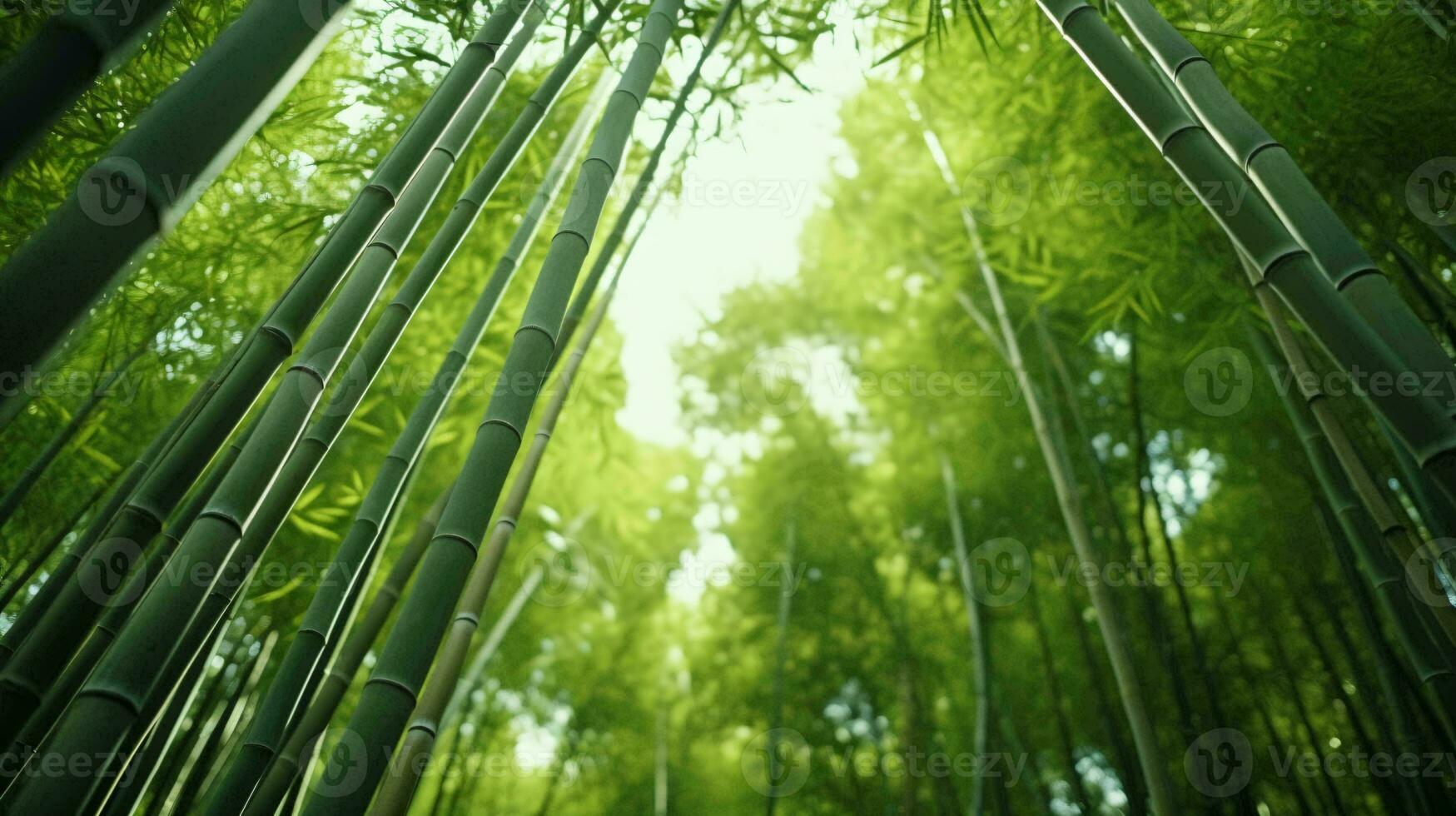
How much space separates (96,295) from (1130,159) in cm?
313

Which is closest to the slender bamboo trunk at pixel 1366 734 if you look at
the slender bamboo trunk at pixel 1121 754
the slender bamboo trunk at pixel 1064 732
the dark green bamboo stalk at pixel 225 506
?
the slender bamboo trunk at pixel 1121 754

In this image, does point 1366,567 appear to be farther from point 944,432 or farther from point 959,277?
point 944,432

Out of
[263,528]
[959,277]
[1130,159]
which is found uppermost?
[959,277]

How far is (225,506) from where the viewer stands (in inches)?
43.1

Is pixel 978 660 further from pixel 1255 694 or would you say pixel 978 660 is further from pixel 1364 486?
pixel 1364 486

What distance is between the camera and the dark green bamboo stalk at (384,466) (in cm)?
144

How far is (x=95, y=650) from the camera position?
158 cm

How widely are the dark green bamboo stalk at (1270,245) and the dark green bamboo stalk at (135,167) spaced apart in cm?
108

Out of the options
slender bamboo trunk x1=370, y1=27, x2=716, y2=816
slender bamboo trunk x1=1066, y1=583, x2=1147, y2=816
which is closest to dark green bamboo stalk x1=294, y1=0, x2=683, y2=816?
slender bamboo trunk x1=370, y1=27, x2=716, y2=816

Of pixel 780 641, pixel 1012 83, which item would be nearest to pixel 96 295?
pixel 1012 83

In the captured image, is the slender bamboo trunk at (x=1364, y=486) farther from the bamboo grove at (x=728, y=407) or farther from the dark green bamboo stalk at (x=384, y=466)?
the dark green bamboo stalk at (x=384, y=466)

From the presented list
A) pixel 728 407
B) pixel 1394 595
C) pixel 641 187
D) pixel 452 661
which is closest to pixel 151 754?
pixel 452 661

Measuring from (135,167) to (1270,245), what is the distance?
129 cm

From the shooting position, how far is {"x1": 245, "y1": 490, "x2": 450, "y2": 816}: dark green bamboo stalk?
144 centimetres
